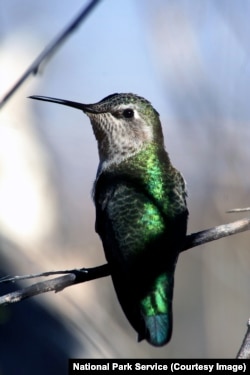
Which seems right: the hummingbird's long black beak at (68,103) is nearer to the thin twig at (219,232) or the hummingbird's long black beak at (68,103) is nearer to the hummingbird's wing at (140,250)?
the hummingbird's wing at (140,250)

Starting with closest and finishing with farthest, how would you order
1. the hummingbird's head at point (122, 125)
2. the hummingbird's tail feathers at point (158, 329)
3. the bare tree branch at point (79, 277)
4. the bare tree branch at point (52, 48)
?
Answer: 1. the bare tree branch at point (52, 48)
2. the bare tree branch at point (79, 277)
3. the hummingbird's tail feathers at point (158, 329)
4. the hummingbird's head at point (122, 125)

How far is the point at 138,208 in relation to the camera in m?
2.55

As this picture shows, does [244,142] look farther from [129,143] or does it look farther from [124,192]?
[124,192]

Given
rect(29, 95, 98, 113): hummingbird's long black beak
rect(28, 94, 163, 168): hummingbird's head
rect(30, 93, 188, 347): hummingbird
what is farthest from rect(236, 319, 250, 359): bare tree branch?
rect(28, 94, 163, 168): hummingbird's head

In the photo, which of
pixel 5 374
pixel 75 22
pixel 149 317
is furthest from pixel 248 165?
pixel 5 374

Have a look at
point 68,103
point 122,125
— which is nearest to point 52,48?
point 68,103

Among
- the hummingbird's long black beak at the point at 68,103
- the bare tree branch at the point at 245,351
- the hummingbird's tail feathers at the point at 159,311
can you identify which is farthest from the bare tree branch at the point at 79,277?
the hummingbird's long black beak at the point at 68,103

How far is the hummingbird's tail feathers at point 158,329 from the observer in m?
2.26

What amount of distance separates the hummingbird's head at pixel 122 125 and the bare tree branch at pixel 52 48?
84 cm

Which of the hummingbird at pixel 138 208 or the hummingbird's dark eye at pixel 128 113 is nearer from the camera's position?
the hummingbird at pixel 138 208

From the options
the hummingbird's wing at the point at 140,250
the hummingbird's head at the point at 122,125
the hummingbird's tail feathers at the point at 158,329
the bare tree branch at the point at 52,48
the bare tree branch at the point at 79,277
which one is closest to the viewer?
the bare tree branch at the point at 52,48

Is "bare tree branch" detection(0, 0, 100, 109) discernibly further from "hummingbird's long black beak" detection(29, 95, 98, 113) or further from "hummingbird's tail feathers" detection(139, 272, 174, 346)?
"hummingbird's tail feathers" detection(139, 272, 174, 346)

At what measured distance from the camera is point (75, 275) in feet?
7.36

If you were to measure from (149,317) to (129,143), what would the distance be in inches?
27.7
